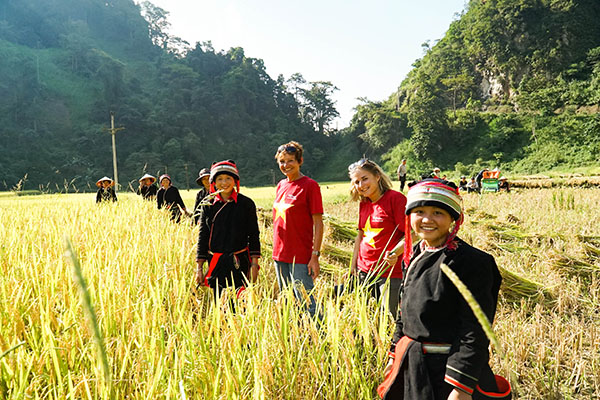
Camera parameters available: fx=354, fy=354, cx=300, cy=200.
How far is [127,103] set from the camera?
51250 mm

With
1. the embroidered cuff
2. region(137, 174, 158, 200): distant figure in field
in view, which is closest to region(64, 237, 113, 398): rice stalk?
the embroidered cuff

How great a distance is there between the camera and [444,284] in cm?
131

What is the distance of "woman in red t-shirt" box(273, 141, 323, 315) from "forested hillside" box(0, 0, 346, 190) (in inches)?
1448

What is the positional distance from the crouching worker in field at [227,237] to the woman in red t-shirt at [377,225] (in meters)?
0.80

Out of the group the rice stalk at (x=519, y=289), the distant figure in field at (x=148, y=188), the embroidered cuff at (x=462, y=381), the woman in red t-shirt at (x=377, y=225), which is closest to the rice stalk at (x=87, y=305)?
the embroidered cuff at (x=462, y=381)

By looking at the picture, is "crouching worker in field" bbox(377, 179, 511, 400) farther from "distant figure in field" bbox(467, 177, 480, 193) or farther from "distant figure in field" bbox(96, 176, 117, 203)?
"distant figure in field" bbox(467, 177, 480, 193)

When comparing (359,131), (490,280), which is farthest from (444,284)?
(359,131)

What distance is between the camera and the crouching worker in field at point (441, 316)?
122 centimetres

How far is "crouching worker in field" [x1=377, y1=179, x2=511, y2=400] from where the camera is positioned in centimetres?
122

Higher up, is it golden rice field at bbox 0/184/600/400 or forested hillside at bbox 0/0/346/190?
forested hillside at bbox 0/0/346/190

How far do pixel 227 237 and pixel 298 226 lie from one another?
21.3 inches

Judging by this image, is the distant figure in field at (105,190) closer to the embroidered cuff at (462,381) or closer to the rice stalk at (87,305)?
the embroidered cuff at (462,381)

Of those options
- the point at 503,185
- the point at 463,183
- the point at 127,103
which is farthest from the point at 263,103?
the point at 503,185

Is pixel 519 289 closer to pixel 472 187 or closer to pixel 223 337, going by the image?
pixel 223 337
